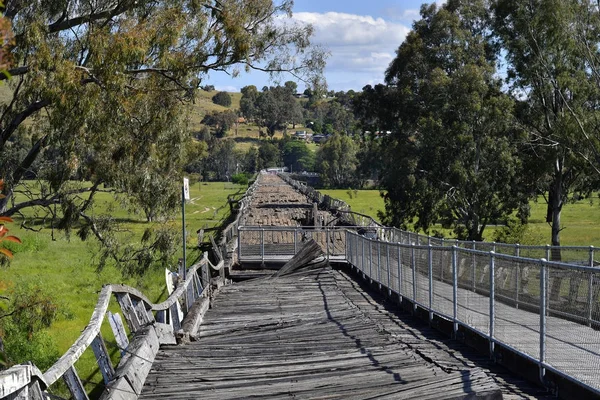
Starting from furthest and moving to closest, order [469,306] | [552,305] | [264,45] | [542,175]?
[542,175] < [264,45] < [469,306] < [552,305]

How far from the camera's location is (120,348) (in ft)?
25.5

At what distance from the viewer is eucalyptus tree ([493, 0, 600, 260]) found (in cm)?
3438

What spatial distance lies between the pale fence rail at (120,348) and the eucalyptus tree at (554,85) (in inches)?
963

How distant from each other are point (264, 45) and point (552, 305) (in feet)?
51.2

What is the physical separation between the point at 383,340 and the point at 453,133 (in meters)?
28.4

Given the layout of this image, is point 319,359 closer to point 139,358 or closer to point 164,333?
point 164,333

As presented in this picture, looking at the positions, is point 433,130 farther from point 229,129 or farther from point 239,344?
point 229,129

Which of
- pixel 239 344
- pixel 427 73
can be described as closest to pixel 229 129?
pixel 427 73

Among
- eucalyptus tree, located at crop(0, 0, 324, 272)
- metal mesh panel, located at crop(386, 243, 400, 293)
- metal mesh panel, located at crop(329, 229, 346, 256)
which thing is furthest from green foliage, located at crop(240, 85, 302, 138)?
metal mesh panel, located at crop(386, 243, 400, 293)

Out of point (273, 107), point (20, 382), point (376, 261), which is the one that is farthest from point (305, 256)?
point (273, 107)

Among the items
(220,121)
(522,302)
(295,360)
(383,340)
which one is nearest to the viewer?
(522,302)

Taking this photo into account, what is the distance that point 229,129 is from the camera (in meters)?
168

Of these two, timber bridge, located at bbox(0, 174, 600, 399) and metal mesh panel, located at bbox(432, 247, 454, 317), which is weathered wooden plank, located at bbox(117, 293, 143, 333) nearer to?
timber bridge, located at bbox(0, 174, 600, 399)

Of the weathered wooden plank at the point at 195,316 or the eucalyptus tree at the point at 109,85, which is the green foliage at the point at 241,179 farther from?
the weathered wooden plank at the point at 195,316
